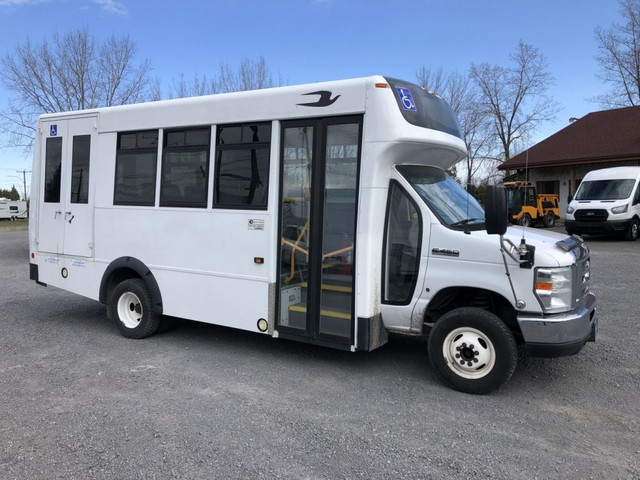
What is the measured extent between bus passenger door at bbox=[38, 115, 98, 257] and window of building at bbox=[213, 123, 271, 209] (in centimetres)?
213

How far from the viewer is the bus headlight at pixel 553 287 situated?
4148 millimetres

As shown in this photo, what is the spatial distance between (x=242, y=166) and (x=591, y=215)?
16095mm

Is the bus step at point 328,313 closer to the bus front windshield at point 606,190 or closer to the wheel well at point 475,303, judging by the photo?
the wheel well at point 475,303

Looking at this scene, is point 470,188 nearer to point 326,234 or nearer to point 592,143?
point 326,234

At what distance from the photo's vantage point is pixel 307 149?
16.7 feet

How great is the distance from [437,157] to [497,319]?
182 cm

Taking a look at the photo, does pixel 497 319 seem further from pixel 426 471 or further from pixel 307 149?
pixel 307 149

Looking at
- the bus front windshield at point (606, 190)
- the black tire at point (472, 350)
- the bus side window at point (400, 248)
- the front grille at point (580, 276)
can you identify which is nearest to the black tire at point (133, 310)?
the bus side window at point (400, 248)

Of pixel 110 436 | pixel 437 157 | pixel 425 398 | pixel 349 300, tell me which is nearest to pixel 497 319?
pixel 425 398

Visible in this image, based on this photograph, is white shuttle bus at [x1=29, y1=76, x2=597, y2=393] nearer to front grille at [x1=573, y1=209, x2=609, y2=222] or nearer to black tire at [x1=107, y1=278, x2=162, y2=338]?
black tire at [x1=107, y1=278, x2=162, y2=338]

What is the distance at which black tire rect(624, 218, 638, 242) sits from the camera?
17719mm

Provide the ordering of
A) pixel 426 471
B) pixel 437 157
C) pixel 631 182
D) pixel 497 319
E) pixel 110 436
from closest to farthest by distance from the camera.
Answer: pixel 426 471 → pixel 110 436 → pixel 497 319 → pixel 437 157 → pixel 631 182

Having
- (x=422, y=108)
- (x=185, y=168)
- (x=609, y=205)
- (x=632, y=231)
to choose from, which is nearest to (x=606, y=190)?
(x=609, y=205)

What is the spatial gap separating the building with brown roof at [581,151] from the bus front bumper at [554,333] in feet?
70.7
